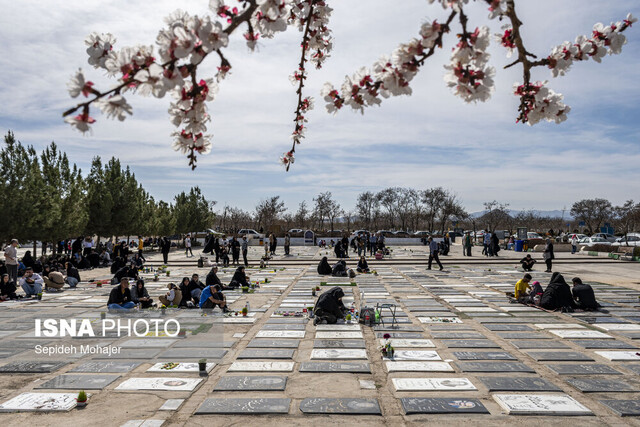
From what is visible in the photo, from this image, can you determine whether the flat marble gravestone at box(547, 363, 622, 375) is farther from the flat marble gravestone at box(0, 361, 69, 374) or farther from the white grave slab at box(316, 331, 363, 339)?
the flat marble gravestone at box(0, 361, 69, 374)

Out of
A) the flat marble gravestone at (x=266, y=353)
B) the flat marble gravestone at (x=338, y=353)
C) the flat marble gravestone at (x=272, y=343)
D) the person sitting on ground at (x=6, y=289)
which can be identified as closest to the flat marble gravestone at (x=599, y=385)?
the flat marble gravestone at (x=338, y=353)

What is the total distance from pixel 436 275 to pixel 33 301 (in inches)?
640

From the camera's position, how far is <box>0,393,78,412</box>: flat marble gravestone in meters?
6.43

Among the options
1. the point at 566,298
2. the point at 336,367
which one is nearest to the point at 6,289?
the point at 336,367

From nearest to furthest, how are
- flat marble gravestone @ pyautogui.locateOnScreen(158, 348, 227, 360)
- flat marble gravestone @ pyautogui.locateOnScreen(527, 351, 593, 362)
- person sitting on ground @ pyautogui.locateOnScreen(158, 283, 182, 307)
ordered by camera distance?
flat marble gravestone @ pyautogui.locateOnScreen(527, 351, 593, 362), flat marble gravestone @ pyautogui.locateOnScreen(158, 348, 227, 360), person sitting on ground @ pyautogui.locateOnScreen(158, 283, 182, 307)

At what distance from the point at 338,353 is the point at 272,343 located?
152 cm

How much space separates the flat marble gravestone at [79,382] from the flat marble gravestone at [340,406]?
10.7 feet

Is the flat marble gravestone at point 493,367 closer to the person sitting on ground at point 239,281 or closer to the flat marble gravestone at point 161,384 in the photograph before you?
the flat marble gravestone at point 161,384

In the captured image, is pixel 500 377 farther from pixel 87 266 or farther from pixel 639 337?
pixel 87 266

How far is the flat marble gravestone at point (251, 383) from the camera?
7184mm

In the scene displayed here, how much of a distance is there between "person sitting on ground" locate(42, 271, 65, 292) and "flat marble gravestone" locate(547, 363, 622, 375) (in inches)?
641

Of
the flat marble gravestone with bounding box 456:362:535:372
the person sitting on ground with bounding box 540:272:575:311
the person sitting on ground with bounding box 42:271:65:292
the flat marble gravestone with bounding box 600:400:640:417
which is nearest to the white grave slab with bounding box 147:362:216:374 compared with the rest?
the flat marble gravestone with bounding box 456:362:535:372

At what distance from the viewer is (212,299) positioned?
13016 mm

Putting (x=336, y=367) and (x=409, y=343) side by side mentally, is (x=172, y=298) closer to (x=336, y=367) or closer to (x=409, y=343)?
(x=336, y=367)
